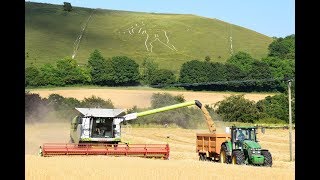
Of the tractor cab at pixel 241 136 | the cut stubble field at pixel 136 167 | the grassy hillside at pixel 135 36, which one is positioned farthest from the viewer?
the grassy hillside at pixel 135 36

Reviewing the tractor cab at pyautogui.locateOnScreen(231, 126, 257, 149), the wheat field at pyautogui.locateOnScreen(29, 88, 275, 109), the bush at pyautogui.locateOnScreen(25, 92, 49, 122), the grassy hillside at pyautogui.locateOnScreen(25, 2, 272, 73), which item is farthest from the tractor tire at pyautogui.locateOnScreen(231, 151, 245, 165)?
the grassy hillside at pyautogui.locateOnScreen(25, 2, 272, 73)

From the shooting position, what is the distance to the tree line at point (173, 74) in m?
76.8

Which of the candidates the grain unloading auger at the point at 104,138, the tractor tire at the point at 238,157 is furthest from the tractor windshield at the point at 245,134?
the grain unloading auger at the point at 104,138

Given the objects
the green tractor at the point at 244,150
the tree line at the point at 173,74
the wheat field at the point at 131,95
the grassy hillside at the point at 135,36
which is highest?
the grassy hillside at the point at 135,36

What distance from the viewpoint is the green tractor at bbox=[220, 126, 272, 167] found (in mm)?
22953

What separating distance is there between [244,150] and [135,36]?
97920 millimetres

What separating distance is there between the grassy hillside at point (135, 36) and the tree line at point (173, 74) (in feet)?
34.8

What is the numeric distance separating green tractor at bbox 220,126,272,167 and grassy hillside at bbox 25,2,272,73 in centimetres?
7330

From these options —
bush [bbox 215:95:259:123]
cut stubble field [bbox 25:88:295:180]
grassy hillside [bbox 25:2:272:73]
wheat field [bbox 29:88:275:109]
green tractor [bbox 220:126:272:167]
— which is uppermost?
grassy hillside [bbox 25:2:272:73]

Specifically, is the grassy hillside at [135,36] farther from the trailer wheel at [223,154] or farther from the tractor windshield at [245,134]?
the tractor windshield at [245,134]

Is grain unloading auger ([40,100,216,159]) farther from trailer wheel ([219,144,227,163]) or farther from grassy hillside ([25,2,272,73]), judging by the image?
grassy hillside ([25,2,272,73])

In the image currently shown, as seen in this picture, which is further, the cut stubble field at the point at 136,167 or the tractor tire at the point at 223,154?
the tractor tire at the point at 223,154

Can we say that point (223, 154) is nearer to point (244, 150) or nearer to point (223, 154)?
point (223, 154)
